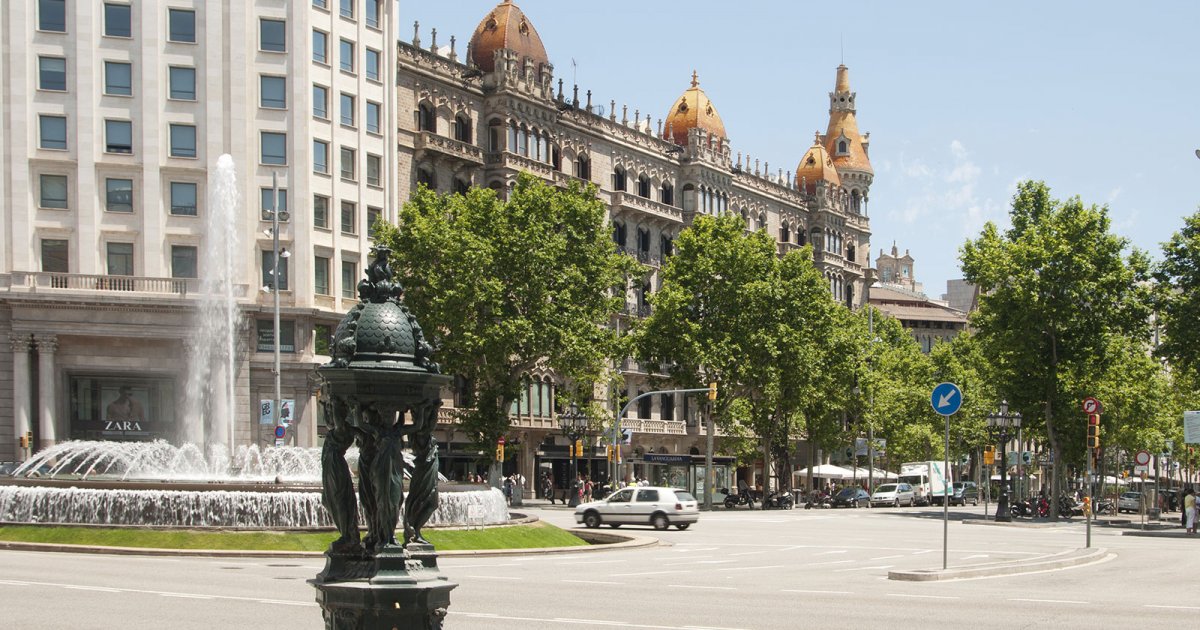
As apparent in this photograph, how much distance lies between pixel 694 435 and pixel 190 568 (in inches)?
2636

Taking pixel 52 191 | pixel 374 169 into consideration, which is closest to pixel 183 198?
pixel 52 191

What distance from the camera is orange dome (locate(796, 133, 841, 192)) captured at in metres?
110

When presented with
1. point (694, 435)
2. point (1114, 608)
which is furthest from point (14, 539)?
point (694, 435)

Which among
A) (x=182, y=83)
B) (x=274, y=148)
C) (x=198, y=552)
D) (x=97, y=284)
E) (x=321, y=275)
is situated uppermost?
(x=182, y=83)

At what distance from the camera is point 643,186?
290ft

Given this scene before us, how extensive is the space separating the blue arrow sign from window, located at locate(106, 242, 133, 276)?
4096cm

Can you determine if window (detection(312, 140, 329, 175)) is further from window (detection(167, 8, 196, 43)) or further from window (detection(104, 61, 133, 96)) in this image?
window (detection(104, 61, 133, 96))

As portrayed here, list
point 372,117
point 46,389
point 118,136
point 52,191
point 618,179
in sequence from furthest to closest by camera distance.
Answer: point 618,179, point 372,117, point 118,136, point 52,191, point 46,389

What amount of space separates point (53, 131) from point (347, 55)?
13.1 meters

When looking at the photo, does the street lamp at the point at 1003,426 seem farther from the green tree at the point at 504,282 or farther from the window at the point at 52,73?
the window at the point at 52,73

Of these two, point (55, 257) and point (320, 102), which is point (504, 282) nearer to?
point (320, 102)

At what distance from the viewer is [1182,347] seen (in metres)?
56.8

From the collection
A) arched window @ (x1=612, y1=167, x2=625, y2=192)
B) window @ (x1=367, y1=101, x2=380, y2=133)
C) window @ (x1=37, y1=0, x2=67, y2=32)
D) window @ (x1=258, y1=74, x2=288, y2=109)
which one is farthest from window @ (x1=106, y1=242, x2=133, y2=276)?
arched window @ (x1=612, y1=167, x2=625, y2=192)

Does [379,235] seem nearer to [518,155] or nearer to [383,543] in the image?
[518,155]
